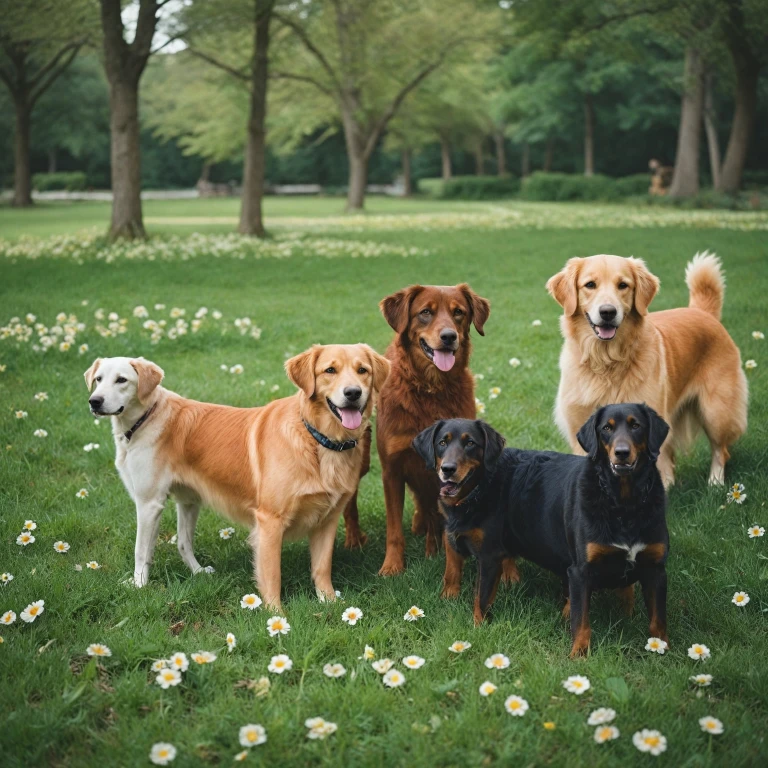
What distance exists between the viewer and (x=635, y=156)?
57.5 metres

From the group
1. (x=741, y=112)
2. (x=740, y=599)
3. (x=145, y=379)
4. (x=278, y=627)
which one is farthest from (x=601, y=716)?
(x=741, y=112)

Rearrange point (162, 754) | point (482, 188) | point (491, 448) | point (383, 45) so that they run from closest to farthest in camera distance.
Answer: point (162, 754) < point (491, 448) < point (383, 45) < point (482, 188)

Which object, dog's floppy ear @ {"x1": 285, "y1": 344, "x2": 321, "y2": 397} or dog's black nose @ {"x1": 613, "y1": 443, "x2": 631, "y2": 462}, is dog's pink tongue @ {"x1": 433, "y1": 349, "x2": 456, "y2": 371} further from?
dog's black nose @ {"x1": 613, "y1": 443, "x2": 631, "y2": 462}

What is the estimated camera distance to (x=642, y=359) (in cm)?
507

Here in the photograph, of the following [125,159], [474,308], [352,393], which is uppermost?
[125,159]

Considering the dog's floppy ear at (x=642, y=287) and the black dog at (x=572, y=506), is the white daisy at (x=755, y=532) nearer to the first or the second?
the black dog at (x=572, y=506)

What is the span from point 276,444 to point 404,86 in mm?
33138

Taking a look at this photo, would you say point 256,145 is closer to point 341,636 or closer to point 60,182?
point 341,636

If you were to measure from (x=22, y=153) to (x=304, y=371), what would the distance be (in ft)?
128

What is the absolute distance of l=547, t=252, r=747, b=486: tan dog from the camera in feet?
16.3

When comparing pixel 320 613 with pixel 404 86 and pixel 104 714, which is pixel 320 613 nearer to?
pixel 104 714

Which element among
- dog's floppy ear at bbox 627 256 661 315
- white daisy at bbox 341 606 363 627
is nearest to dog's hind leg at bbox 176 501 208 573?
white daisy at bbox 341 606 363 627

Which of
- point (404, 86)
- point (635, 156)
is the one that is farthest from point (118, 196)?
point (635, 156)

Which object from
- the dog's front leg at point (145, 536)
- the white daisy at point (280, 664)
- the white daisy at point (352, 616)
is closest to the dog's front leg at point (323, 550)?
the white daisy at point (352, 616)
